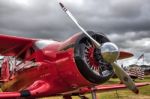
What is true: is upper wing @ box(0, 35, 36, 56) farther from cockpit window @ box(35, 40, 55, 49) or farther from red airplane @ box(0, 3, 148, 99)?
cockpit window @ box(35, 40, 55, 49)

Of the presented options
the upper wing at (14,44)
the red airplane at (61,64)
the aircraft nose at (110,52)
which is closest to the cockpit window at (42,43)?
the red airplane at (61,64)

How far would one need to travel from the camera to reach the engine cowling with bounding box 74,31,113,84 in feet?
25.9

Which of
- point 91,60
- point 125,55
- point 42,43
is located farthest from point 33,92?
point 125,55

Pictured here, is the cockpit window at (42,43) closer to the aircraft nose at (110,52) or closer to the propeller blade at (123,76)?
the propeller blade at (123,76)

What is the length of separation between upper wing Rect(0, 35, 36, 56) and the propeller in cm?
259

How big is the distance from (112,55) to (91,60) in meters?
1.12

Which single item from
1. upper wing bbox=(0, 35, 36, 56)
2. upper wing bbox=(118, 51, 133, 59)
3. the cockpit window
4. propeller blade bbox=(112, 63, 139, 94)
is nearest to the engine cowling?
propeller blade bbox=(112, 63, 139, 94)

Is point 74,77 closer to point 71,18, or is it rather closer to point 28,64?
point 71,18

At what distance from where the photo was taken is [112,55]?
22.7 ft

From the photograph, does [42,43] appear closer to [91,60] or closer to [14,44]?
[14,44]

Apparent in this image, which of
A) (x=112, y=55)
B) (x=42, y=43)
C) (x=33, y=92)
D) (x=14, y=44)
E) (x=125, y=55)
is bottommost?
(x=33, y=92)

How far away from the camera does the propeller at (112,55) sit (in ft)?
22.7

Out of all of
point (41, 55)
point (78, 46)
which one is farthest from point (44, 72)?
point (78, 46)

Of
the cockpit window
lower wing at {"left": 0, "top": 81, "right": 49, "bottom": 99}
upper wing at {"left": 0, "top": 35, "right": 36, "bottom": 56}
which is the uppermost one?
upper wing at {"left": 0, "top": 35, "right": 36, "bottom": 56}
